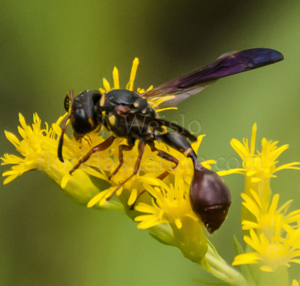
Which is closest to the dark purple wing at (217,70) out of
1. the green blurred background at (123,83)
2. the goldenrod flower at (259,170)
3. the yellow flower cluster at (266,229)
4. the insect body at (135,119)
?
the insect body at (135,119)

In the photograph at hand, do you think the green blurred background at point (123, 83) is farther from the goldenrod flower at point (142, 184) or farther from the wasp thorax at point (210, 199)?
the wasp thorax at point (210, 199)

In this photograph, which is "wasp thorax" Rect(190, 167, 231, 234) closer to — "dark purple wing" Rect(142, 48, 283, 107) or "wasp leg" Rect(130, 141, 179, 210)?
"wasp leg" Rect(130, 141, 179, 210)

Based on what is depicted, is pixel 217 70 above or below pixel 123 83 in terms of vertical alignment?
below

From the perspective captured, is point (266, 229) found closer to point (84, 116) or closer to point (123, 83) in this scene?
point (84, 116)

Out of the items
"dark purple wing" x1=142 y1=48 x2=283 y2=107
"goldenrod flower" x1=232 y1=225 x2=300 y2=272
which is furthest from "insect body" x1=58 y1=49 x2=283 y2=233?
"goldenrod flower" x1=232 y1=225 x2=300 y2=272

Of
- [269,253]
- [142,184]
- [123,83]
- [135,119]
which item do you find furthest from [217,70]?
[123,83]

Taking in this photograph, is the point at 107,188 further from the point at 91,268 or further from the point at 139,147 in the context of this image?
the point at 91,268
